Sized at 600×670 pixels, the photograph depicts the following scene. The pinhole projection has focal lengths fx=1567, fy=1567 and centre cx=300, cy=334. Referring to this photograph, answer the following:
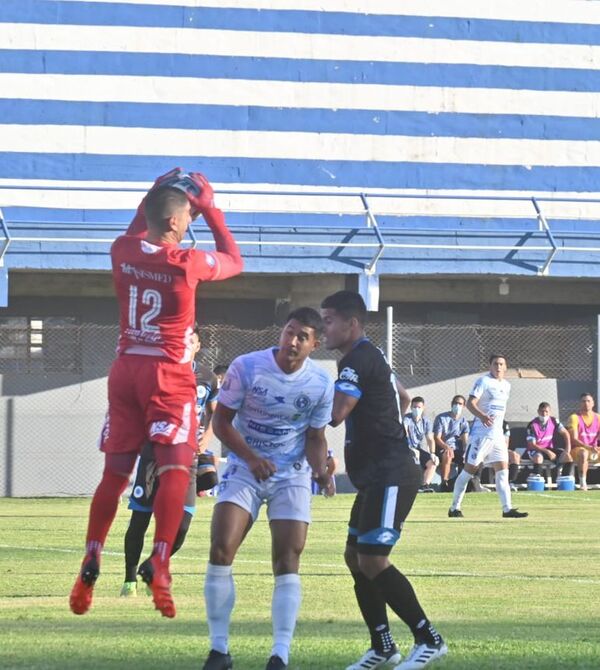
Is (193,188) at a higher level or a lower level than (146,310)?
higher

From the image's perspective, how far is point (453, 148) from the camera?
33.1m

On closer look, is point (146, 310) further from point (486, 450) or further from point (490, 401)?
point (490, 401)

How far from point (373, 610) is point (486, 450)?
1272 centimetres

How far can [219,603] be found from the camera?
27.0 feet

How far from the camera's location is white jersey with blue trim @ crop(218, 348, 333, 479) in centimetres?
859

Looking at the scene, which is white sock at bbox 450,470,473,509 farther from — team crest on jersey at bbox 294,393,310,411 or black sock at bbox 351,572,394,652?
team crest on jersey at bbox 294,393,310,411

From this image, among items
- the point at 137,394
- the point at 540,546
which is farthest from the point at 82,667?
the point at 540,546

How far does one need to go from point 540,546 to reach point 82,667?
9.65 meters

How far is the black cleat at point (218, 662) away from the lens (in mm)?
7977

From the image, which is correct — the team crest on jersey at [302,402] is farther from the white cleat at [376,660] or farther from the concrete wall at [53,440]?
the concrete wall at [53,440]

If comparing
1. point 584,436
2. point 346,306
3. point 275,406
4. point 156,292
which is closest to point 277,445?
point 275,406

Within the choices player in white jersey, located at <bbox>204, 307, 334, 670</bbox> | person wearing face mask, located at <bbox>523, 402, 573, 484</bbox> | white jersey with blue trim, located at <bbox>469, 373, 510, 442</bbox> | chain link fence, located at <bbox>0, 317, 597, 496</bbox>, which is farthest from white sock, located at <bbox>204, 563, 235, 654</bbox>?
person wearing face mask, located at <bbox>523, 402, 573, 484</bbox>

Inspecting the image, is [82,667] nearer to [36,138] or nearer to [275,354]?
[275,354]

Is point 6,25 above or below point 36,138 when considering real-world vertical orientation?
above
